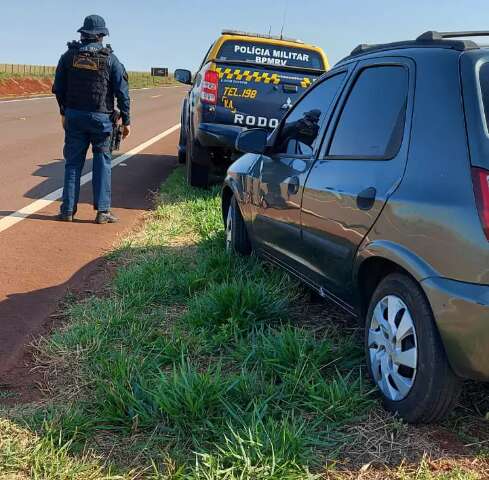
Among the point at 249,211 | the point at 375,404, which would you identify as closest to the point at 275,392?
the point at 375,404

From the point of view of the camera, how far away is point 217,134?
7805mm

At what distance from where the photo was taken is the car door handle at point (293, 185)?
13.0 ft

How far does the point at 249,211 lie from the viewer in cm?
494

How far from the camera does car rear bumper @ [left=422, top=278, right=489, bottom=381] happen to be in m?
2.47

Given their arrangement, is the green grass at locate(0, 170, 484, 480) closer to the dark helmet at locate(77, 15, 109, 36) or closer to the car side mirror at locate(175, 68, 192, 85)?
the dark helmet at locate(77, 15, 109, 36)

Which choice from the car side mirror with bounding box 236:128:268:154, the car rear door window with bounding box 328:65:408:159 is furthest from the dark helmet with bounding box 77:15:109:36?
the car rear door window with bounding box 328:65:408:159

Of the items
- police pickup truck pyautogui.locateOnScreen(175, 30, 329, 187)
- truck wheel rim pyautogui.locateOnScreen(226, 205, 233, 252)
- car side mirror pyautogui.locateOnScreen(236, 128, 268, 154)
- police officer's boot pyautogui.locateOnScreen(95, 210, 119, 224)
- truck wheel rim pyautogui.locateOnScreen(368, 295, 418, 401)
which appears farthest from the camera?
police pickup truck pyautogui.locateOnScreen(175, 30, 329, 187)

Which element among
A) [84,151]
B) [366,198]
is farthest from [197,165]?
[366,198]

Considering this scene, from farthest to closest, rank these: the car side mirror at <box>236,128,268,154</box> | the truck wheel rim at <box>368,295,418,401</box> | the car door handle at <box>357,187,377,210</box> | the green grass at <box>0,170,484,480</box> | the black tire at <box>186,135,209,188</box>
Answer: the black tire at <box>186,135,209,188</box>
the car side mirror at <box>236,128,268,154</box>
the car door handle at <box>357,187,377,210</box>
the truck wheel rim at <box>368,295,418,401</box>
the green grass at <box>0,170,484,480</box>

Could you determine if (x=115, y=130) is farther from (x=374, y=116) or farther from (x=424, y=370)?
(x=424, y=370)

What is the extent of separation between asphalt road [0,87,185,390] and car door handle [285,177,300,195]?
1821 millimetres

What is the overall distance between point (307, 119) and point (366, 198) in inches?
48.7

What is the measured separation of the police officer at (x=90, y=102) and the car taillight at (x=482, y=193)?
506 cm

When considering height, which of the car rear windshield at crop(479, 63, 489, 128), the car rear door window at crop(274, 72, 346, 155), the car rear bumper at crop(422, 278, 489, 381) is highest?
the car rear windshield at crop(479, 63, 489, 128)
